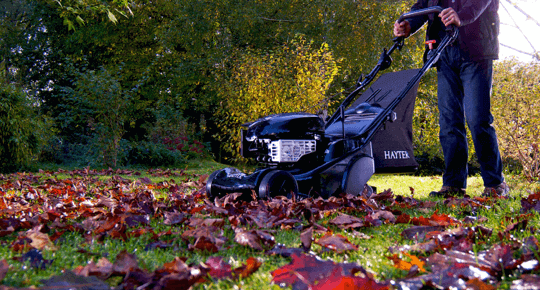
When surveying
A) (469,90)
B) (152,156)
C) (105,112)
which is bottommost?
(152,156)

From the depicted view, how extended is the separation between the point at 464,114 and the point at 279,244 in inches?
110

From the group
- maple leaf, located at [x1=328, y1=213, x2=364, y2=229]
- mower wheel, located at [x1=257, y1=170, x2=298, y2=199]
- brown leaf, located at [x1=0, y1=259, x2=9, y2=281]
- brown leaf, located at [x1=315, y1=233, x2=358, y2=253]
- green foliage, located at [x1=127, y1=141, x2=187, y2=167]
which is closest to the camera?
brown leaf, located at [x1=0, y1=259, x2=9, y2=281]

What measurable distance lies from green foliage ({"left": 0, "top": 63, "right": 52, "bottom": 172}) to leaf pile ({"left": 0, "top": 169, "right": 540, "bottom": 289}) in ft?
19.4

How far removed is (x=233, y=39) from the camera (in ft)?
41.7

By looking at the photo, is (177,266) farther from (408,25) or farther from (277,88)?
(277,88)

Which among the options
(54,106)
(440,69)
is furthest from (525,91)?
(54,106)

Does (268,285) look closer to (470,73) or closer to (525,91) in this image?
(470,73)

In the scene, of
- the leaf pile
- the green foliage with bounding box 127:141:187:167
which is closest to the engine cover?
the leaf pile

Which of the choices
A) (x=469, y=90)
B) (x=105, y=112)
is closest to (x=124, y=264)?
(x=469, y=90)

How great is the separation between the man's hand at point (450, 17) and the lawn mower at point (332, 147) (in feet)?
0.25

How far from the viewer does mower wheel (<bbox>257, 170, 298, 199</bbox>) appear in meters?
2.96

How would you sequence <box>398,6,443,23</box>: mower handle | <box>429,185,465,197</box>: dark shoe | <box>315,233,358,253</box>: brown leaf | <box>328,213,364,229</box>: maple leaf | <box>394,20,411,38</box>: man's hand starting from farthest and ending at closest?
<box>394,20,411,38</box>: man's hand, <box>429,185,465,197</box>: dark shoe, <box>398,6,443,23</box>: mower handle, <box>328,213,364,229</box>: maple leaf, <box>315,233,358,253</box>: brown leaf

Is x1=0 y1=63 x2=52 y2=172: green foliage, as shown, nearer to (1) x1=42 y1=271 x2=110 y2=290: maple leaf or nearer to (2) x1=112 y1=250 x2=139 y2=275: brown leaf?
(2) x1=112 y1=250 x2=139 y2=275: brown leaf

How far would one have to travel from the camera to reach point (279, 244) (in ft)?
6.15
